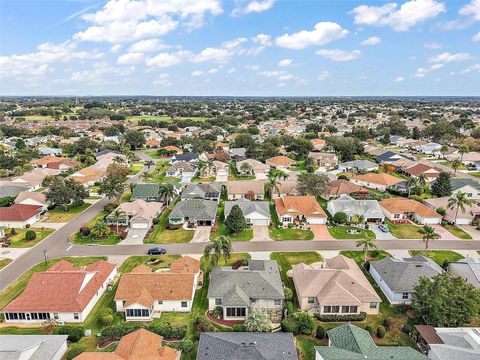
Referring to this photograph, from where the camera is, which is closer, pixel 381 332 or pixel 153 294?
pixel 381 332

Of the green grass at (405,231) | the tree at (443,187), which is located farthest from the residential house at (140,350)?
the tree at (443,187)

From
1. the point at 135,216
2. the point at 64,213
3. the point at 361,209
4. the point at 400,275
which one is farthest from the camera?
the point at 64,213

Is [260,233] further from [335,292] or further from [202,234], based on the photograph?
[335,292]

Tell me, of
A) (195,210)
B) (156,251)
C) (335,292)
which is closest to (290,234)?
(195,210)

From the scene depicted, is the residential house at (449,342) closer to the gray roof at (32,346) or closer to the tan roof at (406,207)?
the gray roof at (32,346)

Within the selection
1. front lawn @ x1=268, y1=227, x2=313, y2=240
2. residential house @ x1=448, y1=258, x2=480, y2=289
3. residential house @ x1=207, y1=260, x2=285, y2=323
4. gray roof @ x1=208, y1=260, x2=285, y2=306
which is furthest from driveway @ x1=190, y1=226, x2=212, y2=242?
residential house @ x1=448, y1=258, x2=480, y2=289

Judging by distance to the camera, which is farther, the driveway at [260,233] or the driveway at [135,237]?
the driveway at [260,233]
